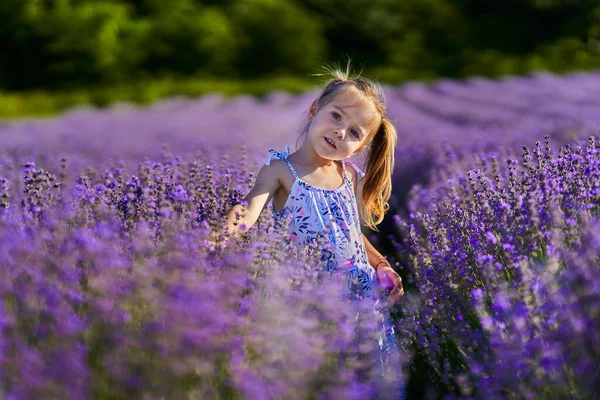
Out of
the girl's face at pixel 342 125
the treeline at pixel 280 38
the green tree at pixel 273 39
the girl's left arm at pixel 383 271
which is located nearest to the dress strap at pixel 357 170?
the girl's left arm at pixel 383 271

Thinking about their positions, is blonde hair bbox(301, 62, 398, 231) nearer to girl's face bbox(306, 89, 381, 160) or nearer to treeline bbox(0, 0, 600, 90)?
girl's face bbox(306, 89, 381, 160)

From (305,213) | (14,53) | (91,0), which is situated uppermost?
(305,213)

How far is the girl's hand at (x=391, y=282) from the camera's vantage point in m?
2.67

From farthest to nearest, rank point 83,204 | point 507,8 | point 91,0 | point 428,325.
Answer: point 507,8 < point 91,0 < point 428,325 < point 83,204

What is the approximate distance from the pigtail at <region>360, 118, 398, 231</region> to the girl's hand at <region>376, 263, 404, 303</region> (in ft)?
0.87

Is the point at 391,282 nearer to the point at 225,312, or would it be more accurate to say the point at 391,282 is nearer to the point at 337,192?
the point at 337,192

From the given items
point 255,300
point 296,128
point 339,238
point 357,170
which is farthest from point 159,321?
point 296,128

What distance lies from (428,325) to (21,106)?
44.8 feet

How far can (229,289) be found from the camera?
1704 millimetres

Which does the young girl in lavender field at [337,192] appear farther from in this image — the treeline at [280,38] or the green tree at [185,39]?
the green tree at [185,39]

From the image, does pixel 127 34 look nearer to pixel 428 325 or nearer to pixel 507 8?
pixel 507 8

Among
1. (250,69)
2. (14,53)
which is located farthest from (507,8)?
(14,53)

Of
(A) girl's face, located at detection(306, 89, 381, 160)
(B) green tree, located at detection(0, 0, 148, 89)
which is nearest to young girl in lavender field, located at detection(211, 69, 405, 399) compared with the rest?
(A) girl's face, located at detection(306, 89, 381, 160)

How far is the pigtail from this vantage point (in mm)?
2914
